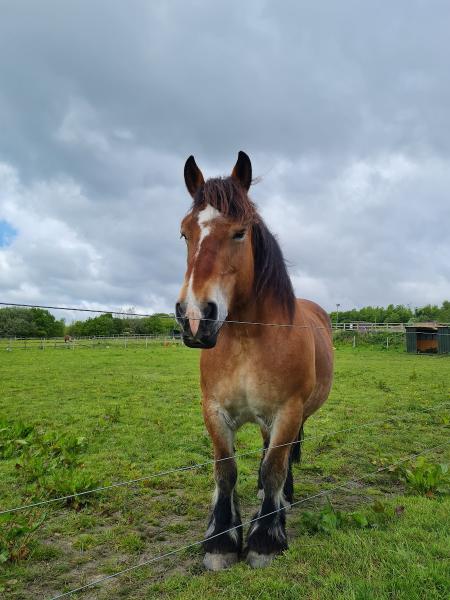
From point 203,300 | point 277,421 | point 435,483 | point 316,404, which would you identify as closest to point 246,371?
point 277,421

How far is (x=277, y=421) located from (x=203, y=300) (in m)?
1.20

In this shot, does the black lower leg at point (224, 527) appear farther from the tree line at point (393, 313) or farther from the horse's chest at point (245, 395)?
the tree line at point (393, 313)

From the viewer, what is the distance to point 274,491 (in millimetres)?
3111

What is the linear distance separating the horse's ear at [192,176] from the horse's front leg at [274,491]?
187 cm

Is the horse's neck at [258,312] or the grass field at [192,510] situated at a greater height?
the horse's neck at [258,312]

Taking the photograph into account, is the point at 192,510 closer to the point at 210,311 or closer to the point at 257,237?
the point at 210,311

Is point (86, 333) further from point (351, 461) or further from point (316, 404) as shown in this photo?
point (351, 461)

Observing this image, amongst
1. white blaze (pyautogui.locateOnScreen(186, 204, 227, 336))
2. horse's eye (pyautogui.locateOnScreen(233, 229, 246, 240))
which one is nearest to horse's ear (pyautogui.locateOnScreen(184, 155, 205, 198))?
white blaze (pyautogui.locateOnScreen(186, 204, 227, 336))

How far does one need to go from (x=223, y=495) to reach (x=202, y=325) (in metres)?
1.57

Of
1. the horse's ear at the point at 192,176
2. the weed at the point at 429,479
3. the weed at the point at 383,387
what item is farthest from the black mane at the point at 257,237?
the weed at the point at 383,387

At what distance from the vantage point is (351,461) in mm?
5539

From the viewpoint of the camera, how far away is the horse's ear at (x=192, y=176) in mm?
3215

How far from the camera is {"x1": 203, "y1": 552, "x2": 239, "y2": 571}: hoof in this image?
9.59 ft

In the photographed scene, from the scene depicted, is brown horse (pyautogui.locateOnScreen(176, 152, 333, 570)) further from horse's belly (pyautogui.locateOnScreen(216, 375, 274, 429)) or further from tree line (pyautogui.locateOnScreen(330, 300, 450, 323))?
tree line (pyautogui.locateOnScreen(330, 300, 450, 323))
